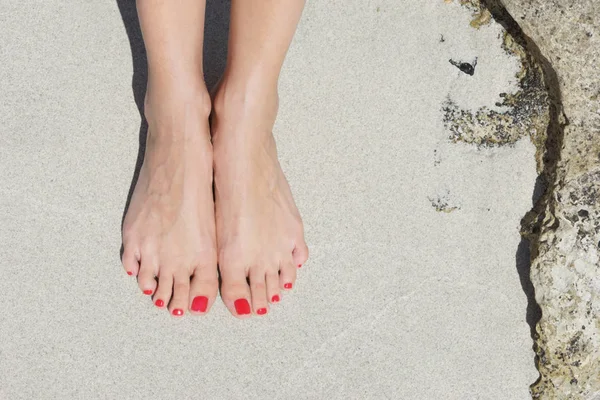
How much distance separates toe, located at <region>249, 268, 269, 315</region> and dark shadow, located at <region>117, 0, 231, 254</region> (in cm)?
48

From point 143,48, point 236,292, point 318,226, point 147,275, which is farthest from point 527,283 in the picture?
point 143,48

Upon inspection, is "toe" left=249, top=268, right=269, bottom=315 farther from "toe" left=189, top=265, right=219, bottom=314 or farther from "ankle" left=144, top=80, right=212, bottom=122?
"ankle" left=144, top=80, right=212, bottom=122

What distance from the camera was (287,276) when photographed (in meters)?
2.08

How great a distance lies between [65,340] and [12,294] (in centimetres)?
21

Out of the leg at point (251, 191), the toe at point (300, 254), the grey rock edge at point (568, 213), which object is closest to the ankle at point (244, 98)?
the leg at point (251, 191)

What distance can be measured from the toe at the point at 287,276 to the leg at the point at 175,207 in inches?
7.9

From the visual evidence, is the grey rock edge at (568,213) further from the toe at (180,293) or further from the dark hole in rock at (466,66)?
the toe at (180,293)

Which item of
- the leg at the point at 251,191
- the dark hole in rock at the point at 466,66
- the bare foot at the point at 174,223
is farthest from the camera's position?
the dark hole in rock at the point at 466,66

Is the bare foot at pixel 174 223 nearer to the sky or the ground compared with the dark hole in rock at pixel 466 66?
nearer to the ground

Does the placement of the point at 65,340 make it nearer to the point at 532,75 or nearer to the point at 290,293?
the point at 290,293

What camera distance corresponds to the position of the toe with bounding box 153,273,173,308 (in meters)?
2.03

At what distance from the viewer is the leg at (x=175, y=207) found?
1.97 metres

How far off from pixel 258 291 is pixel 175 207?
0.35 m

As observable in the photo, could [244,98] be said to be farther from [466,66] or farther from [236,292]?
[466,66]
